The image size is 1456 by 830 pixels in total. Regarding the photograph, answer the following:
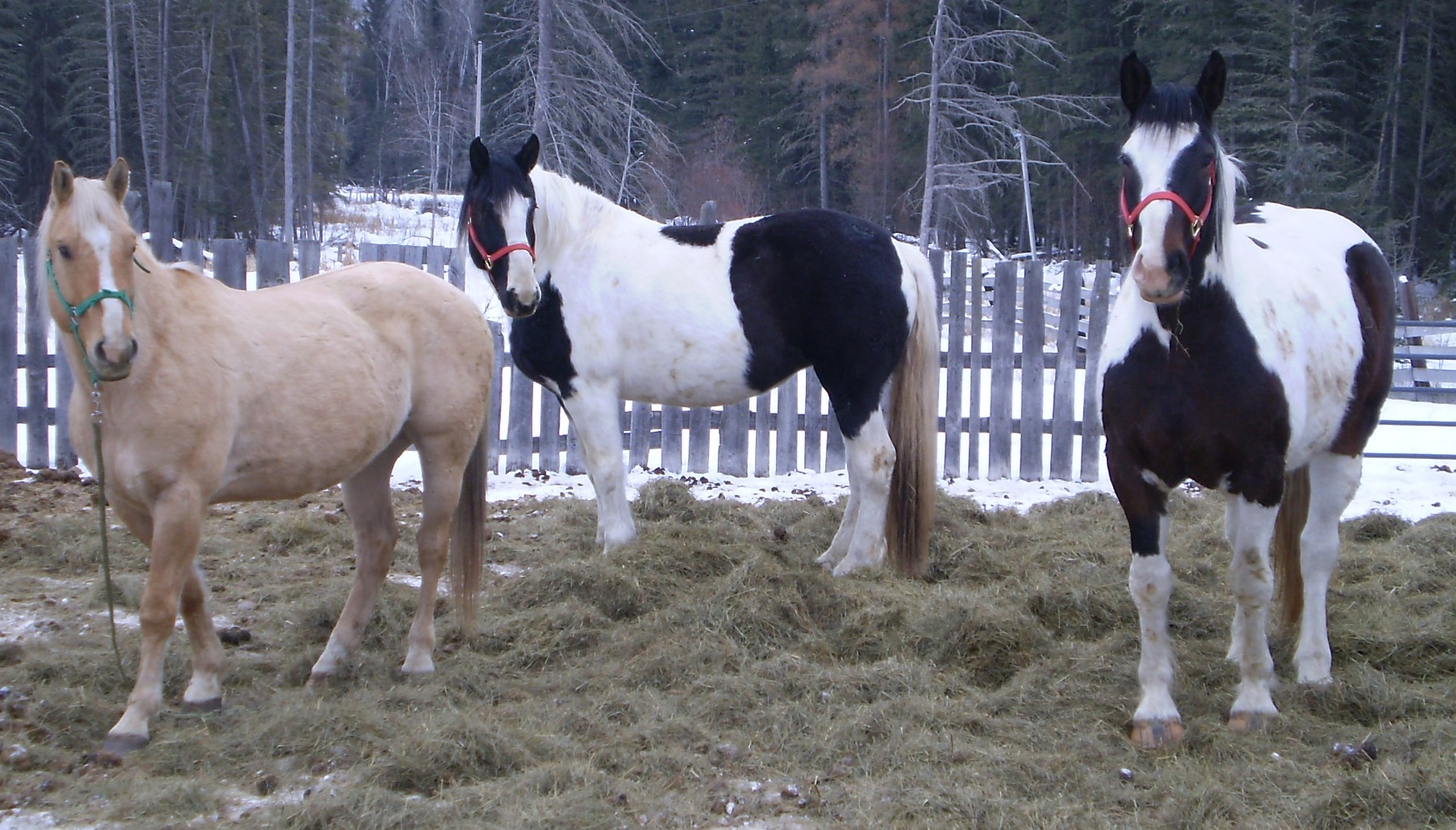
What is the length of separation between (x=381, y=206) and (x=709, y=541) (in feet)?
94.0

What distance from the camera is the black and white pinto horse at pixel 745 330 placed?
199 inches

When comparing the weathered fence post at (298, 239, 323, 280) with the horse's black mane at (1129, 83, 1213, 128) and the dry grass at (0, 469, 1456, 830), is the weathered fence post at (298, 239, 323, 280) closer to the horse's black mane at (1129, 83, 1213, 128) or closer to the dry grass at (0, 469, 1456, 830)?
the dry grass at (0, 469, 1456, 830)

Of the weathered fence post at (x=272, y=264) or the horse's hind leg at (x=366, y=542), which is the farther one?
the weathered fence post at (x=272, y=264)

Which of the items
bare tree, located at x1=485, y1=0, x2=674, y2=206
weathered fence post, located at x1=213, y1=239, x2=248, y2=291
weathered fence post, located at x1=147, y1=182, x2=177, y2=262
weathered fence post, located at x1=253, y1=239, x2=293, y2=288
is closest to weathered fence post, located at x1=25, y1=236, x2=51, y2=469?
weathered fence post, located at x1=147, y1=182, x2=177, y2=262

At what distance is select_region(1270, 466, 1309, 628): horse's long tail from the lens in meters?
3.88

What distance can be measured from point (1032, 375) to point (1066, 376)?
0.25m

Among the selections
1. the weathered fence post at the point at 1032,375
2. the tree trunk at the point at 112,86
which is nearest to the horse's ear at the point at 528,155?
the weathered fence post at the point at 1032,375

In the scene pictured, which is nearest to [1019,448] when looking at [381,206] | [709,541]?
[709,541]

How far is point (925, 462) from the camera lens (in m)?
5.18

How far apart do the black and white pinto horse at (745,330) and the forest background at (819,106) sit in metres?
7.82

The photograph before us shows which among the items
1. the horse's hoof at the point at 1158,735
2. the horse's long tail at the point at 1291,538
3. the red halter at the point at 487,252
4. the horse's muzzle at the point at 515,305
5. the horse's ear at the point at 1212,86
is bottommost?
the horse's hoof at the point at 1158,735

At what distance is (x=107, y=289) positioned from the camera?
292 cm

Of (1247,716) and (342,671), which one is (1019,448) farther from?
(342,671)

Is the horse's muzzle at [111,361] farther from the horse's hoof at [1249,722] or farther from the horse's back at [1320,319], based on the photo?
the horse's hoof at [1249,722]
